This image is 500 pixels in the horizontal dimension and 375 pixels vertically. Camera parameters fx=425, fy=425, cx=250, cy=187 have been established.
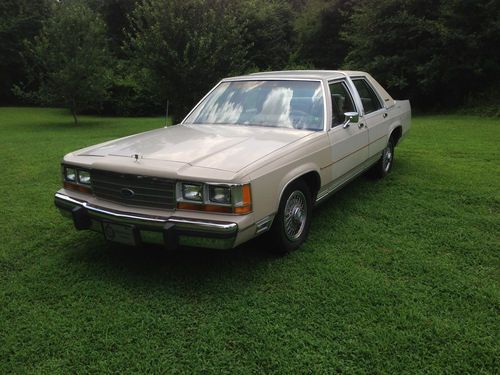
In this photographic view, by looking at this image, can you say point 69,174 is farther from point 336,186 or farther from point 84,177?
point 336,186

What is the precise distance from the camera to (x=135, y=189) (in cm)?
317

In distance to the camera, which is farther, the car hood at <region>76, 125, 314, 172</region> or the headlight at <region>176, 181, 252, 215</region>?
the car hood at <region>76, 125, 314, 172</region>

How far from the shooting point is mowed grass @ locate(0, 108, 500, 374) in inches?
96.7

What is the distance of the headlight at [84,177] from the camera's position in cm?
351

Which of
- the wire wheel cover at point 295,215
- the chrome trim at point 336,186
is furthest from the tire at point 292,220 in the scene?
the chrome trim at point 336,186

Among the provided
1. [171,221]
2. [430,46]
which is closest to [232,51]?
[430,46]

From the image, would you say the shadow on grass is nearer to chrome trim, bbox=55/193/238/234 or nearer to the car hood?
chrome trim, bbox=55/193/238/234

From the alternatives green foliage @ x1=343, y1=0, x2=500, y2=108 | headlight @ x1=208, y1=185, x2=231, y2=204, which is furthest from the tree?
headlight @ x1=208, y1=185, x2=231, y2=204

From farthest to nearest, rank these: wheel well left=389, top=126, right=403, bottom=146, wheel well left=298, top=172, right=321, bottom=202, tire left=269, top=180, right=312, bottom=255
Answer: wheel well left=389, top=126, right=403, bottom=146, wheel well left=298, top=172, right=321, bottom=202, tire left=269, top=180, right=312, bottom=255

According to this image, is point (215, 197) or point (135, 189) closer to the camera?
point (215, 197)

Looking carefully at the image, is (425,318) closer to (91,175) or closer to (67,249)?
(91,175)

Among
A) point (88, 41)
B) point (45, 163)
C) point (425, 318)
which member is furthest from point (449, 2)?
point (425, 318)

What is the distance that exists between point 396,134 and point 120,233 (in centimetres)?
462

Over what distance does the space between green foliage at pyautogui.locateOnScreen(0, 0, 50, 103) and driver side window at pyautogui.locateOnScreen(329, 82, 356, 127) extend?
101ft
